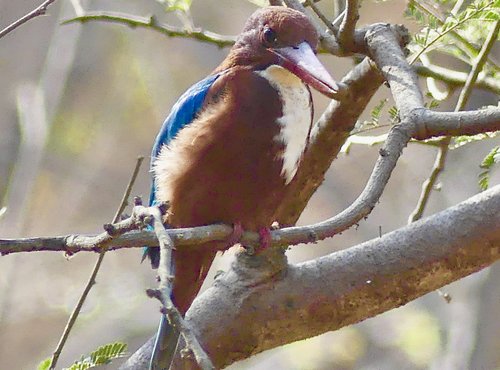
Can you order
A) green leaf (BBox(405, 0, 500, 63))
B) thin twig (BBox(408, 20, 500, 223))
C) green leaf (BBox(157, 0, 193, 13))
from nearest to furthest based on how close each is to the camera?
1. green leaf (BBox(405, 0, 500, 63))
2. thin twig (BBox(408, 20, 500, 223))
3. green leaf (BBox(157, 0, 193, 13))

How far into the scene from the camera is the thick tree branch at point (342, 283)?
2266mm

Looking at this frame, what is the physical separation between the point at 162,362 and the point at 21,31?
521 centimetres

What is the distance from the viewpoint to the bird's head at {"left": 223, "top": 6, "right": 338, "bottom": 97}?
2166mm

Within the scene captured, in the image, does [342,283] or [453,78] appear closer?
[342,283]

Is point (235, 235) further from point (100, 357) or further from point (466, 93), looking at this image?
point (466, 93)

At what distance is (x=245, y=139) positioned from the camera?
7.22 ft

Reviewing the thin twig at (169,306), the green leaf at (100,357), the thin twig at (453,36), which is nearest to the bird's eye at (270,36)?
the thin twig at (453,36)

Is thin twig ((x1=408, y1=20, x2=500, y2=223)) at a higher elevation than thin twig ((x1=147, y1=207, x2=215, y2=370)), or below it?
higher

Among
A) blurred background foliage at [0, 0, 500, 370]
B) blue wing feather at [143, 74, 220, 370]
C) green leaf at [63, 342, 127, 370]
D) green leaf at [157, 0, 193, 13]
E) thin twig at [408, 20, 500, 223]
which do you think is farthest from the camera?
blurred background foliage at [0, 0, 500, 370]

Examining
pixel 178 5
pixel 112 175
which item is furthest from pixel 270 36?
pixel 112 175

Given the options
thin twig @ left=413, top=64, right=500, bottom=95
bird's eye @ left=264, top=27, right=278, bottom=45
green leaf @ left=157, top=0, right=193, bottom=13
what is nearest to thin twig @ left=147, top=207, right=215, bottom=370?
bird's eye @ left=264, top=27, right=278, bottom=45

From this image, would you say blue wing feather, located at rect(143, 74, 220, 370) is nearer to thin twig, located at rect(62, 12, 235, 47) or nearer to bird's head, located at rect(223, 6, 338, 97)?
bird's head, located at rect(223, 6, 338, 97)

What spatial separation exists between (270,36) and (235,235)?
46 centimetres

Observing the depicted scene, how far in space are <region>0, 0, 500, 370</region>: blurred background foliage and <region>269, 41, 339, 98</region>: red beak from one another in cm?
356
